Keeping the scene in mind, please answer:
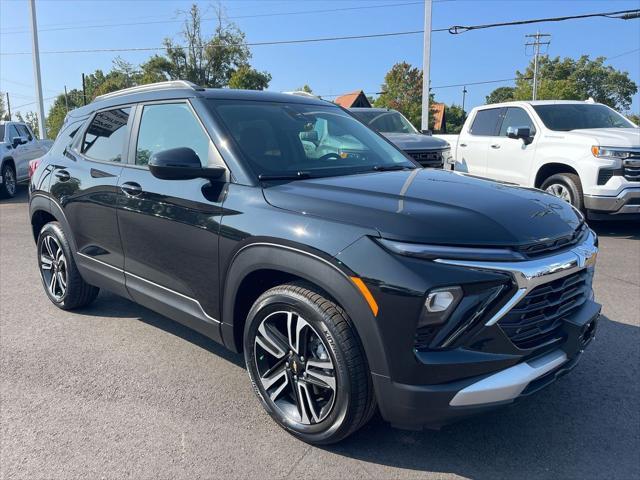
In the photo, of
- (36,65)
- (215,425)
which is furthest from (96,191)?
(36,65)

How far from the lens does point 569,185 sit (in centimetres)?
790

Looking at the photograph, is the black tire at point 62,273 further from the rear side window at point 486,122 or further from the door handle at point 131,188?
the rear side window at point 486,122

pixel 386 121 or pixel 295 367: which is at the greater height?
pixel 386 121

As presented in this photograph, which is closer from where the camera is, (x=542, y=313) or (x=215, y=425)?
(x=542, y=313)

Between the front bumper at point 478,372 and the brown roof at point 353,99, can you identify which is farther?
the brown roof at point 353,99

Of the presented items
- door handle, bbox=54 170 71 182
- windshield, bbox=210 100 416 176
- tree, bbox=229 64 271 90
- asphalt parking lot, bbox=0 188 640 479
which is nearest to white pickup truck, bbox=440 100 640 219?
windshield, bbox=210 100 416 176

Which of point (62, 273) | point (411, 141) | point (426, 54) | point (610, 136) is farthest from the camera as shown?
point (426, 54)

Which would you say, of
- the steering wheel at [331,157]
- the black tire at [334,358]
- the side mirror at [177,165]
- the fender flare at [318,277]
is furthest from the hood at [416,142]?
the black tire at [334,358]

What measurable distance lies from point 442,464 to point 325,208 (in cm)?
138

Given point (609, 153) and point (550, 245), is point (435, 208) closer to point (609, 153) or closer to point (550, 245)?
point (550, 245)

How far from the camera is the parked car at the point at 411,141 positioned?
9.24 metres

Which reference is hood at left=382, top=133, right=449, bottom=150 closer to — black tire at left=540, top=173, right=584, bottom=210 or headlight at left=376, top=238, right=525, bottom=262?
black tire at left=540, top=173, right=584, bottom=210

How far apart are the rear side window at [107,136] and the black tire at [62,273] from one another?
2.71 feet

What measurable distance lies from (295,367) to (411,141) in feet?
23.8
